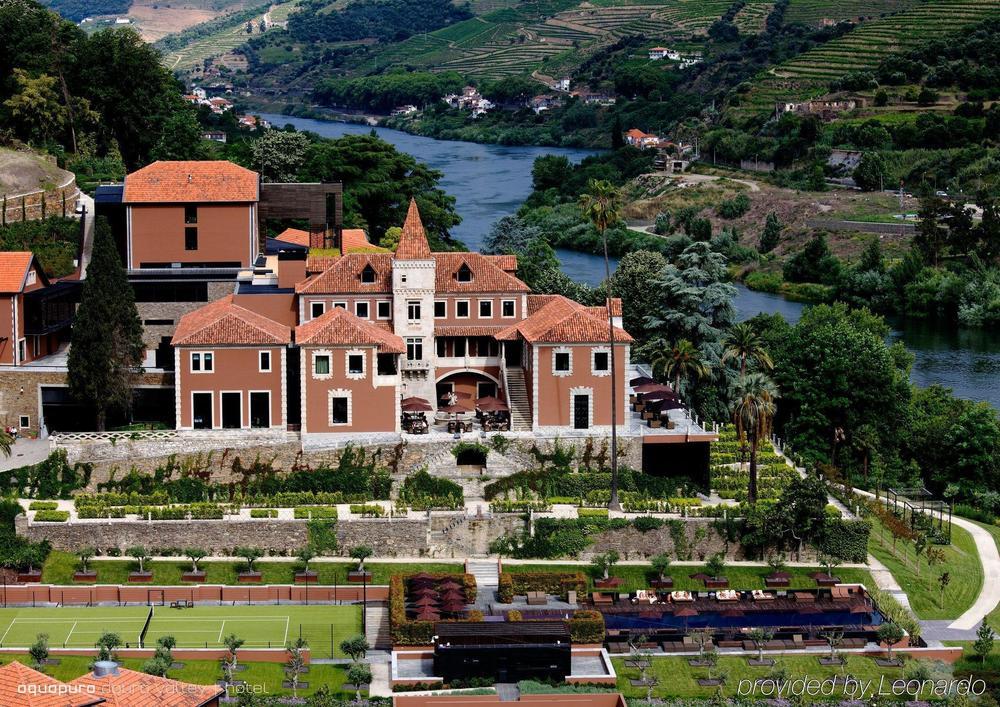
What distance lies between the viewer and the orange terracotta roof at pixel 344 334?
62.1m

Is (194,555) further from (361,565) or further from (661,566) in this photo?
(661,566)

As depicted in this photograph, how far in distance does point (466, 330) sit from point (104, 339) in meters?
13.4

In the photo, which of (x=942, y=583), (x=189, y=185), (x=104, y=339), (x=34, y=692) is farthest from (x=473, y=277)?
(x=34, y=692)

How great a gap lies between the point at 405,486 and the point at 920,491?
22.2 meters

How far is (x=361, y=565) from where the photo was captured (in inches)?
2290

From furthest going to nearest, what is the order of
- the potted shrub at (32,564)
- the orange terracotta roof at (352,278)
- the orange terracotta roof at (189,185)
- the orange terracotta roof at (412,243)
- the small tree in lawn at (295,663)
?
the orange terracotta roof at (189,185) → the orange terracotta roof at (352,278) → the orange terracotta roof at (412,243) → the potted shrub at (32,564) → the small tree in lawn at (295,663)

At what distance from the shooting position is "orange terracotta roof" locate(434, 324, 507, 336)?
6700cm

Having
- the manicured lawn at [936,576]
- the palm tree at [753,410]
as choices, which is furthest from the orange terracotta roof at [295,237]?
the manicured lawn at [936,576]

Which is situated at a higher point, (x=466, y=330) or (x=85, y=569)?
(x=466, y=330)

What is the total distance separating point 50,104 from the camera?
89.9m

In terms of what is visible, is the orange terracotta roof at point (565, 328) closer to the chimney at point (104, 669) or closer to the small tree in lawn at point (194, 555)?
the small tree in lawn at point (194, 555)

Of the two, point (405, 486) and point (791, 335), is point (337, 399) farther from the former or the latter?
point (791, 335)

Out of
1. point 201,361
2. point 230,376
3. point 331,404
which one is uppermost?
point 201,361

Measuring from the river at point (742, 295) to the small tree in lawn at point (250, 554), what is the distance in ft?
141
